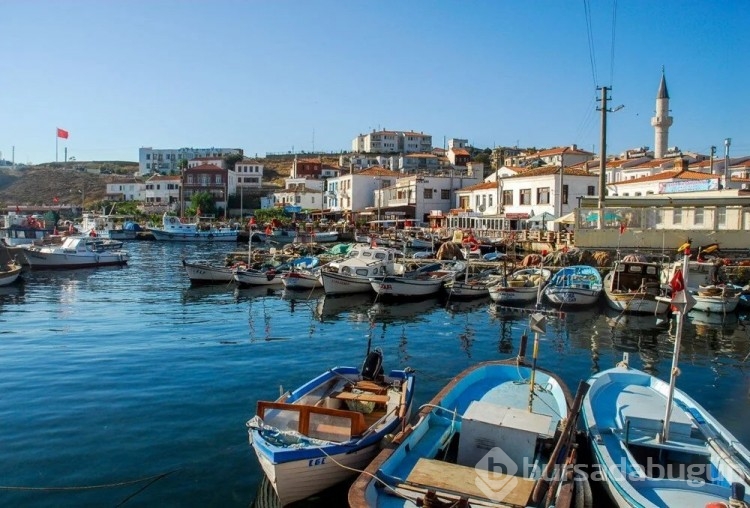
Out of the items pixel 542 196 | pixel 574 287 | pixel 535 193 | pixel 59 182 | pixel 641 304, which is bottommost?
pixel 641 304

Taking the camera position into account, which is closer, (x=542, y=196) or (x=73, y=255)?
(x=73, y=255)

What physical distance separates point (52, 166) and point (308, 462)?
618 ft

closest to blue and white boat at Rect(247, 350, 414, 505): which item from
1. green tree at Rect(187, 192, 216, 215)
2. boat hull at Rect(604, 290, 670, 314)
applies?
boat hull at Rect(604, 290, 670, 314)

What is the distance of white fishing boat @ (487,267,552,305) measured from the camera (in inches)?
1171

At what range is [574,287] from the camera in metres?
29.4

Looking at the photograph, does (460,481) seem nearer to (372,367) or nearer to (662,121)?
(372,367)

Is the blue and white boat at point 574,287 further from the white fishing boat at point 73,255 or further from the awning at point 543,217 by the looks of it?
the white fishing boat at point 73,255

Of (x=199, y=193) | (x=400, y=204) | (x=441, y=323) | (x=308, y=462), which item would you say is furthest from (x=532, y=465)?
(x=199, y=193)

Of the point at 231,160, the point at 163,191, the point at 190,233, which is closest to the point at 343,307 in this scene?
the point at 190,233

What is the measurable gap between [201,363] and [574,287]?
1895 centimetres

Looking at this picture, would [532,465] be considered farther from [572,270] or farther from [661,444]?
[572,270]

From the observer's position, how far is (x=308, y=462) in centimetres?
924

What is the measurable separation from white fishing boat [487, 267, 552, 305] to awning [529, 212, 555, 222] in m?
18.2

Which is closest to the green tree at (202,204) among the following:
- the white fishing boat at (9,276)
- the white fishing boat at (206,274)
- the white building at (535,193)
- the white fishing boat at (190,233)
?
the white fishing boat at (190,233)
